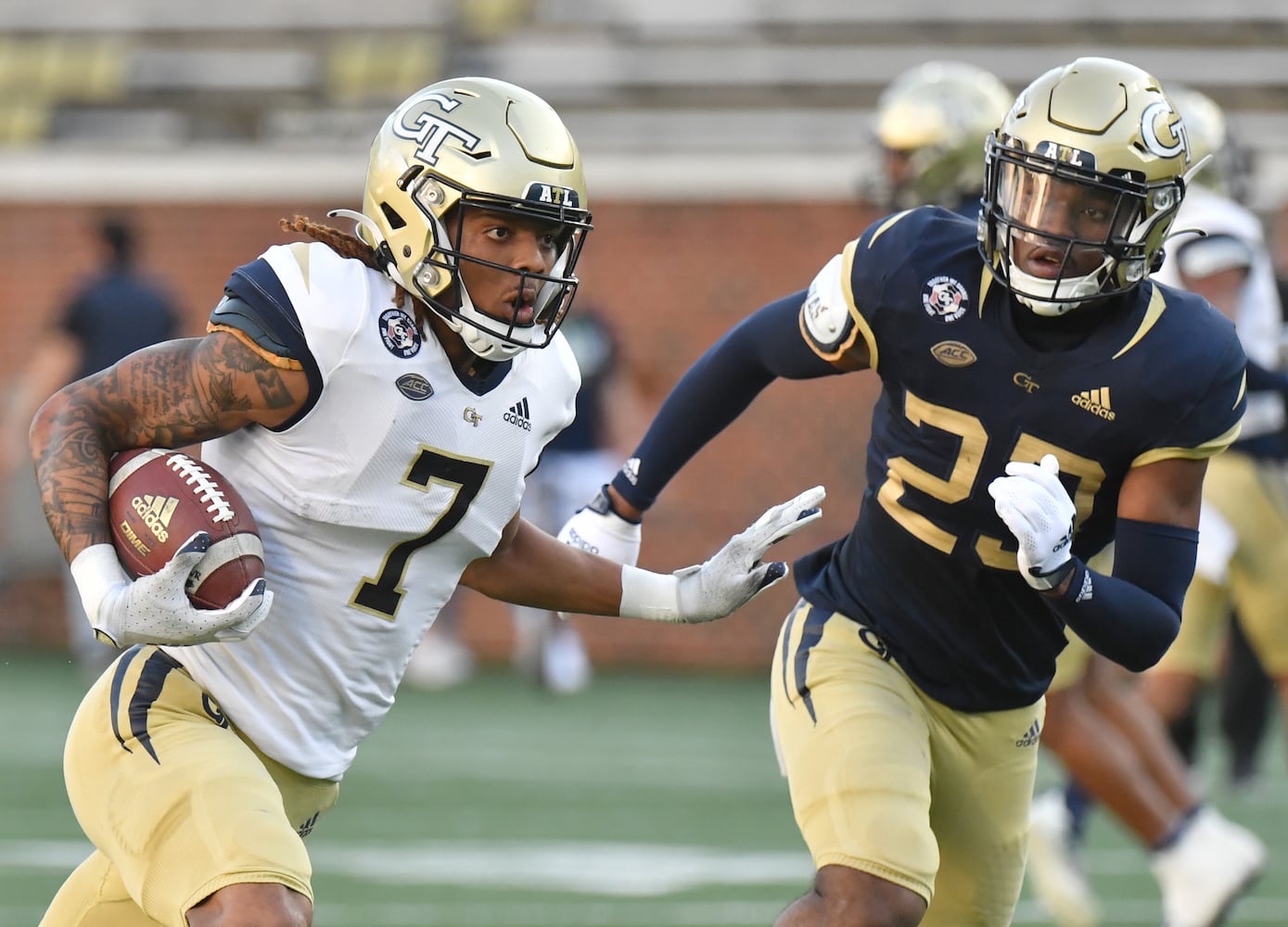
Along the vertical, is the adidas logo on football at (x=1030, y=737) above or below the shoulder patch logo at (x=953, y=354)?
below

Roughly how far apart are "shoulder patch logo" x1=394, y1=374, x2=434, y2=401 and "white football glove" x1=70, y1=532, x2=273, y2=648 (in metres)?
0.40

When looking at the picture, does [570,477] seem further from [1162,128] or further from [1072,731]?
[1162,128]

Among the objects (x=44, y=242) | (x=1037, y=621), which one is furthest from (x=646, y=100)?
(x=1037, y=621)

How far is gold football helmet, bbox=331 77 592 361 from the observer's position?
3.14m

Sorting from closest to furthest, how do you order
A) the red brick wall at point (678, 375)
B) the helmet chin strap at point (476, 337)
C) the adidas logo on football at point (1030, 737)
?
the helmet chin strap at point (476, 337) → the adidas logo on football at point (1030, 737) → the red brick wall at point (678, 375)

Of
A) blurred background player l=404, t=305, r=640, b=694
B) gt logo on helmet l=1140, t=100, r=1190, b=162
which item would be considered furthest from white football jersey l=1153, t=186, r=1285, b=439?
blurred background player l=404, t=305, r=640, b=694

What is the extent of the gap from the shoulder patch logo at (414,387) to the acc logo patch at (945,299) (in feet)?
2.89

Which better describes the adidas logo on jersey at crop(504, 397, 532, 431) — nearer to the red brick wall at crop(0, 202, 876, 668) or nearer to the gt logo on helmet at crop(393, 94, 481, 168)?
the gt logo on helmet at crop(393, 94, 481, 168)

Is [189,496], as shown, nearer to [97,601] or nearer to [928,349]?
[97,601]

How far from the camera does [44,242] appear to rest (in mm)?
11445

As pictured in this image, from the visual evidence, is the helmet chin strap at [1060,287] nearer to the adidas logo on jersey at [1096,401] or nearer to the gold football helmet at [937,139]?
the adidas logo on jersey at [1096,401]

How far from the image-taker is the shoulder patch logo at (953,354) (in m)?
3.36

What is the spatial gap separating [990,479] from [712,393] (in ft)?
2.02

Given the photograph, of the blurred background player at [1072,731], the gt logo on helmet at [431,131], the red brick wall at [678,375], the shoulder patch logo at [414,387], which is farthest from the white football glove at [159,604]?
the red brick wall at [678,375]
